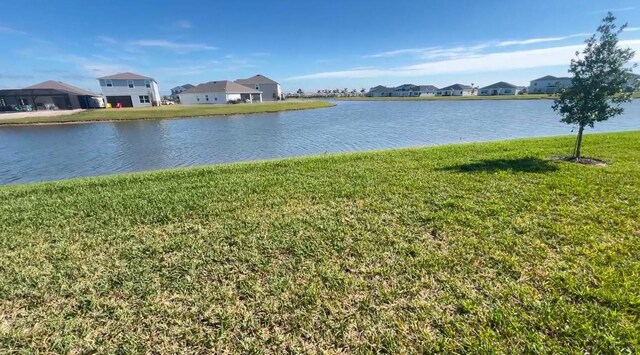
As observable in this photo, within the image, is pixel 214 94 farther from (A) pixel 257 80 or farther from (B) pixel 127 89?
(A) pixel 257 80

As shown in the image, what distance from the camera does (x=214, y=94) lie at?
64.2 meters

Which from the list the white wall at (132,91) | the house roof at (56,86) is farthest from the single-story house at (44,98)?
the white wall at (132,91)

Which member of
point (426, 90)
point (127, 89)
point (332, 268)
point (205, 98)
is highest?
point (127, 89)

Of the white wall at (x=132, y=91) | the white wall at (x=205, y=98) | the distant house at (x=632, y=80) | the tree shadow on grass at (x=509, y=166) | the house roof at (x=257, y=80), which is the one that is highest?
the house roof at (x=257, y=80)

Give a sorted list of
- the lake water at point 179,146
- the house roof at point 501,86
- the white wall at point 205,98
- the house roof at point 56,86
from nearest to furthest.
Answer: the lake water at point 179,146 → the house roof at point 56,86 → the white wall at point 205,98 → the house roof at point 501,86

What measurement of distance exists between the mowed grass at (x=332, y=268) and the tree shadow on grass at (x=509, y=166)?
0.86m

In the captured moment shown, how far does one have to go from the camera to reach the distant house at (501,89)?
116 m

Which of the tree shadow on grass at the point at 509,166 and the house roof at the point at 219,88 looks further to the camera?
the house roof at the point at 219,88

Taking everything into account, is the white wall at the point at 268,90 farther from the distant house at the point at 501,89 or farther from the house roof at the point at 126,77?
the distant house at the point at 501,89

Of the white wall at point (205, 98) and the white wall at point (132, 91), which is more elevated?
the white wall at point (132, 91)

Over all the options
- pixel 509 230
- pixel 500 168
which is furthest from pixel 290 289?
pixel 500 168

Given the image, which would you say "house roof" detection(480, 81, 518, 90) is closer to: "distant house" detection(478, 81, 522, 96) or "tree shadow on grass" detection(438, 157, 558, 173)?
"distant house" detection(478, 81, 522, 96)

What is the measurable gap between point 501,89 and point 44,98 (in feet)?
442

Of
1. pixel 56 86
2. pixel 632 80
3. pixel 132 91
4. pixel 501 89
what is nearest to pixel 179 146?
Answer: pixel 632 80
